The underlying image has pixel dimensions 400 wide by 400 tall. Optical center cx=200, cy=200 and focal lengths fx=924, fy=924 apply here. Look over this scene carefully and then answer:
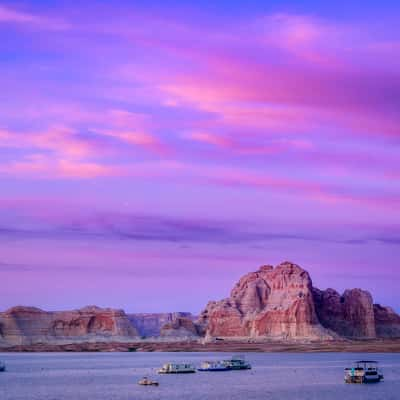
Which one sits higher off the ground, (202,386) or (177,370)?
(177,370)

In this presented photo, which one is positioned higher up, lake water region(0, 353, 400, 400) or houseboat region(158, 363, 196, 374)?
houseboat region(158, 363, 196, 374)

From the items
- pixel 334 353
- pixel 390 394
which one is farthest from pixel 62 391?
pixel 334 353

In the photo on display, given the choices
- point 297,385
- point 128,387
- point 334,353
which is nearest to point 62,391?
point 128,387

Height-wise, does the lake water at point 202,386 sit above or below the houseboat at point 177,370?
below

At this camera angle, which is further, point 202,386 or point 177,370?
point 177,370

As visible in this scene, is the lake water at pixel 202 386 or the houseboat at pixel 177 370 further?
Answer: the houseboat at pixel 177 370

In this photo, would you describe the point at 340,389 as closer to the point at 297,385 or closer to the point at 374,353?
the point at 297,385

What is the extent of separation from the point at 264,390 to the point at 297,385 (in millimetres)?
7530

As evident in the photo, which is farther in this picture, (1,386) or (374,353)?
(374,353)

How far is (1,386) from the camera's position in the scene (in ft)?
335

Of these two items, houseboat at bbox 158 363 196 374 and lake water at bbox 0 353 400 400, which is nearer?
lake water at bbox 0 353 400 400

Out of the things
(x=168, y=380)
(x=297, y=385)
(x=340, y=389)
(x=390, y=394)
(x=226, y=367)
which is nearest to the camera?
(x=390, y=394)

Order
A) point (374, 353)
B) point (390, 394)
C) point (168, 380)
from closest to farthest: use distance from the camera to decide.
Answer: point (390, 394)
point (168, 380)
point (374, 353)

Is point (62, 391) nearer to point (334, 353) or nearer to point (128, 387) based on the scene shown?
point (128, 387)
